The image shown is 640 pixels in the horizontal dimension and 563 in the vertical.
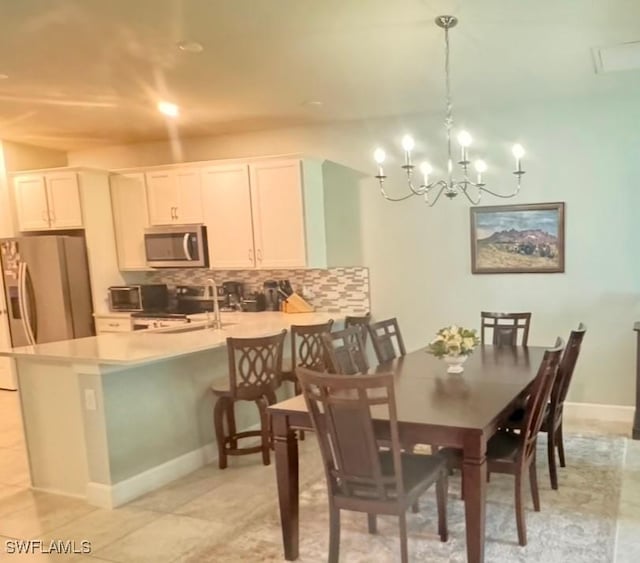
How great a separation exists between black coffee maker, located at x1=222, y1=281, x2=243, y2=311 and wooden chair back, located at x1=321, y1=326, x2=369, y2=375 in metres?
2.43

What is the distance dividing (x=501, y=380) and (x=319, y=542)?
126 cm

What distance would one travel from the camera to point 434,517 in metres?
3.05

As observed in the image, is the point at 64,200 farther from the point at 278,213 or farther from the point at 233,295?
the point at 278,213

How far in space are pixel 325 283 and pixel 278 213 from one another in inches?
33.2

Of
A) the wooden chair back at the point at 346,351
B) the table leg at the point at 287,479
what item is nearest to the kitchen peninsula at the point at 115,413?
the wooden chair back at the point at 346,351

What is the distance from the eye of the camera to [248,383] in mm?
3729

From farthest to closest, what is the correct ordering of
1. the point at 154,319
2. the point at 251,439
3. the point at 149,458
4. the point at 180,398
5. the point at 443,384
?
the point at 154,319
the point at 251,439
the point at 180,398
the point at 149,458
the point at 443,384

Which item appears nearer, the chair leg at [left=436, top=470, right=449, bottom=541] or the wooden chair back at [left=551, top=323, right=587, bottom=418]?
the chair leg at [left=436, top=470, right=449, bottom=541]

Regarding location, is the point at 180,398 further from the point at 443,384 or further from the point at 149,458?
the point at 443,384

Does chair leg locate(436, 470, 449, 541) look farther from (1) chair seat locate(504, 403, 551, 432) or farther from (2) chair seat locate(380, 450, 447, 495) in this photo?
(1) chair seat locate(504, 403, 551, 432)

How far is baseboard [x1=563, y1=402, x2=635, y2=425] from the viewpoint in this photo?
15.0 feet

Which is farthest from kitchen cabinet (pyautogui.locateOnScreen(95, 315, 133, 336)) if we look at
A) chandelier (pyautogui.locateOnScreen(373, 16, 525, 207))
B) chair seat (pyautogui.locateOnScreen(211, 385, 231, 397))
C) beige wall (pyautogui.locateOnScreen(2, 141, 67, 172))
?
chandelier (pyautogui.locateOnScreen(373, 16, 525, 207))

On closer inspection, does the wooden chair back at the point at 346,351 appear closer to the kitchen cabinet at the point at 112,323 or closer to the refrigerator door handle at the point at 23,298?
the kitchen cabinet at the point at 112,323

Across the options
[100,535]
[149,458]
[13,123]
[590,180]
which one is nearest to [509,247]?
[590,180]
